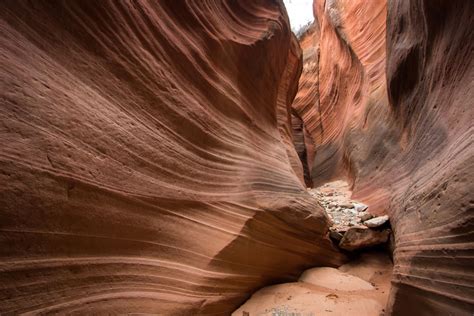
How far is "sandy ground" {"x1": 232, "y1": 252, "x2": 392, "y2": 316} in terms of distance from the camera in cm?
284

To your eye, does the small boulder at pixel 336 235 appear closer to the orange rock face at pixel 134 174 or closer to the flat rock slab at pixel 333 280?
the orange rock face at pixel 134 174

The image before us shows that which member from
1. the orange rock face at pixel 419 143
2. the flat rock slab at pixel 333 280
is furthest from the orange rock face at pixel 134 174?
the orange rock face at pixel 419 143

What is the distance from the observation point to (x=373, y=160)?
573 cm

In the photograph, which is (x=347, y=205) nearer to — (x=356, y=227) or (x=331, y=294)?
(x=356, y=227)

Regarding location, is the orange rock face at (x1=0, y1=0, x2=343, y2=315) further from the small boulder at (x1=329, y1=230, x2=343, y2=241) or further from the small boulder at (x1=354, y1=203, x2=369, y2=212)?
the small boulder at (x1=354, y1=203, x2=369, y2=212)

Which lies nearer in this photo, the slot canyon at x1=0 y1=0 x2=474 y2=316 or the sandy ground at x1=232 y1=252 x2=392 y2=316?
the slot canyon at x1=0 y1=0 x2=474 y2=316

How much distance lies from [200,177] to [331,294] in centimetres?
183

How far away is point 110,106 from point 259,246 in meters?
2.08

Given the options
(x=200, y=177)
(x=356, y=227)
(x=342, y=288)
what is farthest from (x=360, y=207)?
(x=200, y=177)

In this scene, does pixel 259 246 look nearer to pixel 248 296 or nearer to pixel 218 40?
pixel 248 296

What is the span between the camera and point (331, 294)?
3143 mm

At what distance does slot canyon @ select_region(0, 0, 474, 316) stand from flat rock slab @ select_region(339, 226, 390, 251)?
2 centimetres

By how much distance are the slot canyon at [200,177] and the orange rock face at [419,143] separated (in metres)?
0.02

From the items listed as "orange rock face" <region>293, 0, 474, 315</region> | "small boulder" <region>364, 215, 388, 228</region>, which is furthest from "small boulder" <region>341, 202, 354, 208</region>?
"small boulder" <region>364, 215, 388, 228</region>
